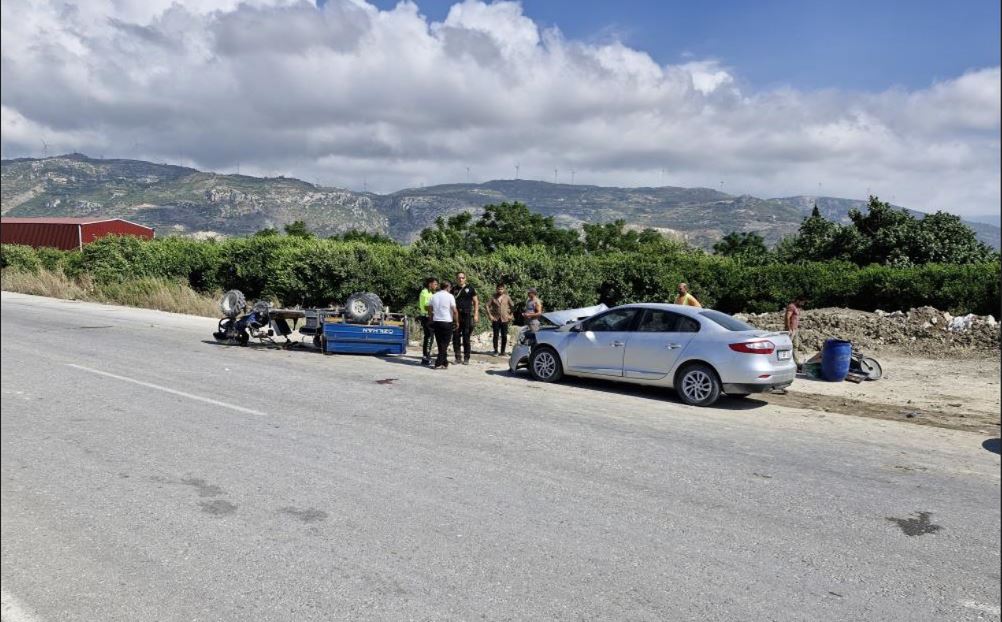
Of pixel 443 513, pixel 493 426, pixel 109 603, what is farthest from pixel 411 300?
pixel 109 603

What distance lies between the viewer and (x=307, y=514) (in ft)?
17.5

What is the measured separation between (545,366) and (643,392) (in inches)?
70.7

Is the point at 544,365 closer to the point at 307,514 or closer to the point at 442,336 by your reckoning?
the point at 442,336

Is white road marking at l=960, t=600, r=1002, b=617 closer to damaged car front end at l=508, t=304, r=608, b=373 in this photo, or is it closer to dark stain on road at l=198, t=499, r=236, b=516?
dark stain on road at l=198, t=499, r=236, b=516

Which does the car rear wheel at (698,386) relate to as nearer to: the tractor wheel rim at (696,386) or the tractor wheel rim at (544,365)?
the tractor wheel rim at (696,386)

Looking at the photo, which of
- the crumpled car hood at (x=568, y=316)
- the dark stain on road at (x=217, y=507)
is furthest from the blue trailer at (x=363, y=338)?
the dark stain on road at (x=217, y=507)

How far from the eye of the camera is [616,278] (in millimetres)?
25062

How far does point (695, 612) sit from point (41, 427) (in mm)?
5390

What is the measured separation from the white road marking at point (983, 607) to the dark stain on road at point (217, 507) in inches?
191

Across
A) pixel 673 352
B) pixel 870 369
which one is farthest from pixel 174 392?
pixel 870 369

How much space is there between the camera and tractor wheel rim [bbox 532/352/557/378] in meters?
12.6

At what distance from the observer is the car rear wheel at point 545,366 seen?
1254 centimetres

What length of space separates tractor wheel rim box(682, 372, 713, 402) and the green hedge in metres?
10.3

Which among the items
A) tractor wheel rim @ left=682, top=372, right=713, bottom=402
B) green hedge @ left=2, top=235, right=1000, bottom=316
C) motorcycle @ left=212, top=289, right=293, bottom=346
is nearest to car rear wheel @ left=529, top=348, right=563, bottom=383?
tractor wheel rim @ left=682, top=372, right=713, bottom=402
